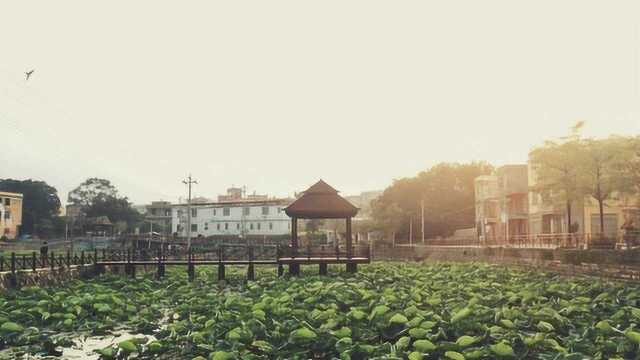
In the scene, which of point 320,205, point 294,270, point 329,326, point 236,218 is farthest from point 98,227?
point 329,326

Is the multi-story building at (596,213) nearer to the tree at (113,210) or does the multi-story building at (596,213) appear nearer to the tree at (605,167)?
the tree at (605,167)

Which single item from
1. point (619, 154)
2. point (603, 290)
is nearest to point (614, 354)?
point (603, 290)

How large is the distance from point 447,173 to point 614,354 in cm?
6518

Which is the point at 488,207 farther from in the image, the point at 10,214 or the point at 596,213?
the point at 10,214

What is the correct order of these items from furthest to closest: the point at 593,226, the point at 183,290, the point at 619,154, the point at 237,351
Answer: the point at 593,226, the point at 619,154, the point at 183,290, the point at 237,351

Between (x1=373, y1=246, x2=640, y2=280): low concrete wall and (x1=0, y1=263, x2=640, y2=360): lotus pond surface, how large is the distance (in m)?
5.26

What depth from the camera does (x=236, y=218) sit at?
7669 centimetres

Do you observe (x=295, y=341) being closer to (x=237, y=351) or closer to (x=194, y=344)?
(x=237, y=351)

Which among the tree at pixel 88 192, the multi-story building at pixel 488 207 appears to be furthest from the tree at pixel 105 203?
the multi-story building at pixel 488 207

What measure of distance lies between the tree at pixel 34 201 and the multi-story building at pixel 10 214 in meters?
2.67

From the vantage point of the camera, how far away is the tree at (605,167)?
32.4 metres

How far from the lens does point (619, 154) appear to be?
32.5 m

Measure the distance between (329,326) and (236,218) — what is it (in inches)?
2571

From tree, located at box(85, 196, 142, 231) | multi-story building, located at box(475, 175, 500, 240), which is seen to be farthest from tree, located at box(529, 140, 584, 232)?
tree, located at box(85, 196, 142, 231)
